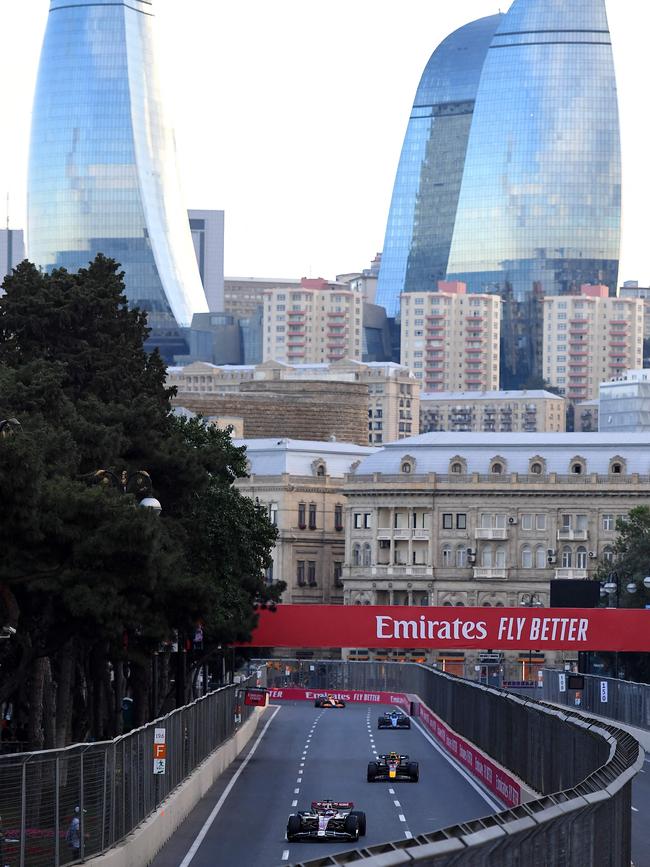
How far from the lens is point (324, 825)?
168 feet

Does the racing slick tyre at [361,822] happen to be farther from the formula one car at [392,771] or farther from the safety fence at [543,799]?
the formula one car at [392,771]

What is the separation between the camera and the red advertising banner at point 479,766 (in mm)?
59709

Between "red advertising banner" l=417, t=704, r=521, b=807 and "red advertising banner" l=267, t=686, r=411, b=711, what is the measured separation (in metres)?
49.1

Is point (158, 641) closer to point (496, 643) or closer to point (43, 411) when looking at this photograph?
point (43, 411)

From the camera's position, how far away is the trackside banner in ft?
370

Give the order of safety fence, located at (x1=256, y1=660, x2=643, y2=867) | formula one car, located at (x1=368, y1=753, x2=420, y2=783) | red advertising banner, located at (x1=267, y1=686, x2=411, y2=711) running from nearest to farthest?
1. safety fence, located at (x1=256, y1=660, x2=643, y2=867)
2. formula one car, located at (x1=368, y1=753, x2=420, y2=783)
3. red advertising banner, located at (x1=267, y1=686, x2=411, y2=711)

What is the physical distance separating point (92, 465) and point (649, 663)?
7314cm

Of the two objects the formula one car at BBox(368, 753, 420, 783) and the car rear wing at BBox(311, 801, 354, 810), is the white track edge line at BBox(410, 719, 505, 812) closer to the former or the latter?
the formula one car at BBox(368, 753, 420, 783)

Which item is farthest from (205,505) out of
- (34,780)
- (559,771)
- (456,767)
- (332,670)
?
(332,670)

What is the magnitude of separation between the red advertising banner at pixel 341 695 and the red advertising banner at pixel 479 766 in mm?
49051

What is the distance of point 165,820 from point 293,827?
279 centimetres

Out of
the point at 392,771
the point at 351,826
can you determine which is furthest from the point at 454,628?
the point at 351,826

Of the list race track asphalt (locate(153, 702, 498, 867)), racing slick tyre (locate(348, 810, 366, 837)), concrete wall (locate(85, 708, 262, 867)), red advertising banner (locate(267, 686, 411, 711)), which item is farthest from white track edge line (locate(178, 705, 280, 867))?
red advertising banner (locate(267, 686, 411, 711))

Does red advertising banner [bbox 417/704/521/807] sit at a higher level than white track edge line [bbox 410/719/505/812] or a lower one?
higher
